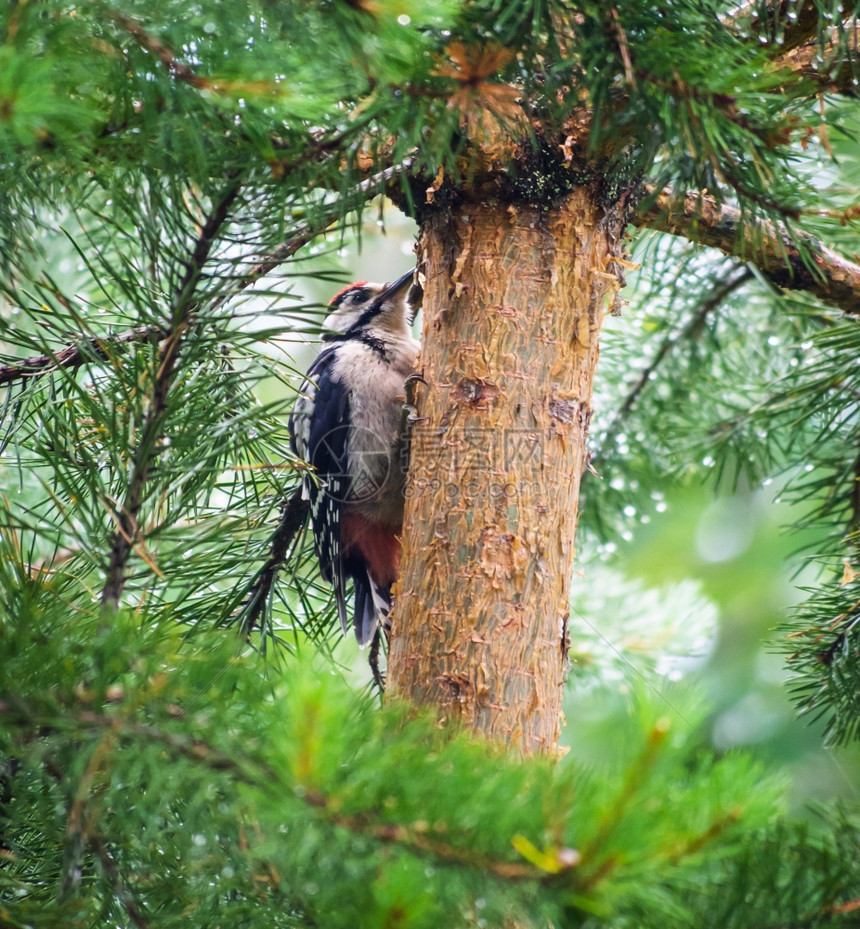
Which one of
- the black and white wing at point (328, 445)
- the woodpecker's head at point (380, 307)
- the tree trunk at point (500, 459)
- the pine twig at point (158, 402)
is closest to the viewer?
the pine twig at point (158, 402)

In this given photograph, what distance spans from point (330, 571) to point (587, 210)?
1.20 meters

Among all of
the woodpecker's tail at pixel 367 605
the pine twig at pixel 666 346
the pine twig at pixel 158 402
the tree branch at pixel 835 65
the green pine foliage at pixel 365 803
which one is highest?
the pine twig at pixel 666 346

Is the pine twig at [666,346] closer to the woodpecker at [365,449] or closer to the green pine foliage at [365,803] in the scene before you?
the woodpecker at [365,449]

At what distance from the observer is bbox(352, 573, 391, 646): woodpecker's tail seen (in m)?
2.31

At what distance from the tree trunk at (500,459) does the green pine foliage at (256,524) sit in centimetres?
14

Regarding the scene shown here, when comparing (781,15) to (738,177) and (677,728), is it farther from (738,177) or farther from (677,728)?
(677,728)

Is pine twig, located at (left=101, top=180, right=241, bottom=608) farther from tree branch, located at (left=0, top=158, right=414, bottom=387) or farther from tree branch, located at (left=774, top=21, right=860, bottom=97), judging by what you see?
tree branch, located at (left=774, top=21, right=860, bottom=97)

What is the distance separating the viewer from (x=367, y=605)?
7.82ft

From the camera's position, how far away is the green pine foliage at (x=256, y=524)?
725 millimetres

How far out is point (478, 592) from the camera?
1.39 meters

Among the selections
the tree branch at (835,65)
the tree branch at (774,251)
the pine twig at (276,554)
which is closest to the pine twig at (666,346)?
the tree branch at (774,251)

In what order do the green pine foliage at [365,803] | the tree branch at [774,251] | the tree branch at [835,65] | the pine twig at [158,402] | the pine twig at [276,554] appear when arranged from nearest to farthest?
the green pine foliage at [365,803] < the pine twig at [158,402] < the tree branch at [835,65] < the tree branch at [774,251] < the pine twig at [276,554]

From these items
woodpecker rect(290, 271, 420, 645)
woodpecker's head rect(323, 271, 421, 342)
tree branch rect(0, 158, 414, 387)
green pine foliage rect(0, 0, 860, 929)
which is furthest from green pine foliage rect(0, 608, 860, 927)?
woodpecker's head rect(323, 271, 421, 342)

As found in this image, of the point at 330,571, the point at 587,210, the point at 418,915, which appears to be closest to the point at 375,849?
the point at 418,915
